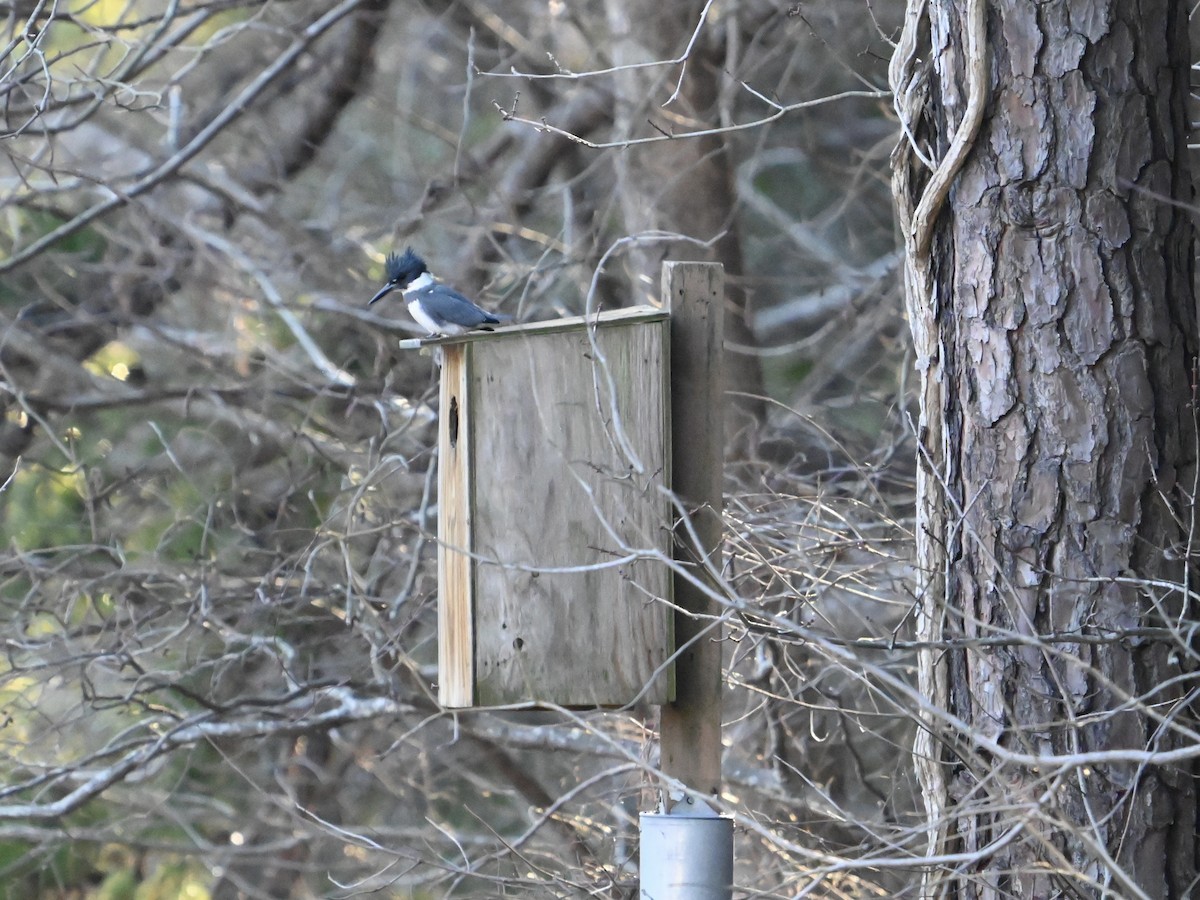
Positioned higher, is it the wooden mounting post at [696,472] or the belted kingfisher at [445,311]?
the belted kingfisher at [445,311]

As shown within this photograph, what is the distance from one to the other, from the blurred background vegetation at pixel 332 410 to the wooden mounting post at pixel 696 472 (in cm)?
74

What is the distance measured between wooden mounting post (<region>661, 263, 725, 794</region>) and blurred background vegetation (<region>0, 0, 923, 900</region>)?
74 centimetres

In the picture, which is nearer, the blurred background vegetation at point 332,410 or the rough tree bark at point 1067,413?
the rough tree bark at point 1067,413

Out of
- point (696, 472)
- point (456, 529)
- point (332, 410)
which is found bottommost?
point (456, 529)

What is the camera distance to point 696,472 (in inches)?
116

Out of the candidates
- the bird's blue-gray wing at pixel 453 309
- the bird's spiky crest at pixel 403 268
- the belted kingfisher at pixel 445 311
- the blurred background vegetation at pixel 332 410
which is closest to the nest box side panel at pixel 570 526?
the belted kingfisher at pixel 445 311

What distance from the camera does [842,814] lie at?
A: 2.55 metres

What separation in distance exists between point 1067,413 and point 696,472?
2.37 feet

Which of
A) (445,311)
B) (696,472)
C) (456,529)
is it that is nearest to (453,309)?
(445,311)

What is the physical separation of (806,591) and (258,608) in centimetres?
248

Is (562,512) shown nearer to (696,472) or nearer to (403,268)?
(696,472)

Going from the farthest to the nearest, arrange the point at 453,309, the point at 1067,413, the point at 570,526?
the point at 453,309 → the point at 570,526 → the point at 1067,413

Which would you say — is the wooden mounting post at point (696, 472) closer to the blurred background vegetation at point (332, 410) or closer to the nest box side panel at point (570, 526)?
the nest box side panel at point (570, 526)

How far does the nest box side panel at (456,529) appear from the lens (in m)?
2.94
